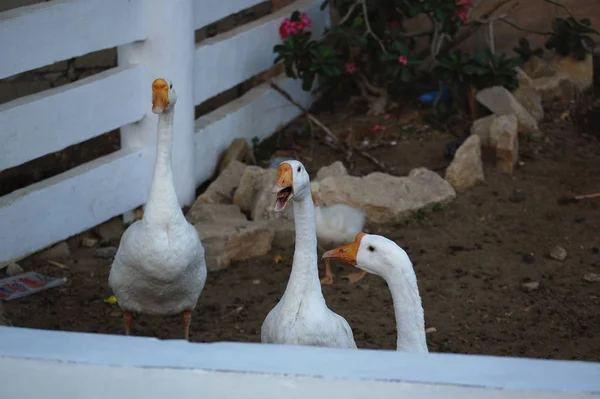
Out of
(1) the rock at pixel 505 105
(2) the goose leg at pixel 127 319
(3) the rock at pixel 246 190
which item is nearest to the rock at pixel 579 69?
(1) the rock at pixel 505 105

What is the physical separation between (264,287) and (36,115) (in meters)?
1.49

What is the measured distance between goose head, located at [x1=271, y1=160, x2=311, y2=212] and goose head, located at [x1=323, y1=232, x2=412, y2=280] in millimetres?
249

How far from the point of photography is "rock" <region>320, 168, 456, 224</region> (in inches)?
228

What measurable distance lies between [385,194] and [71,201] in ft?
6.10

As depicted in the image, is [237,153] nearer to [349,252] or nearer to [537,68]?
[537,68]

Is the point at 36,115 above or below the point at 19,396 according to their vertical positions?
below

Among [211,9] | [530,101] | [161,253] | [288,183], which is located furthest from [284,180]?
[530,101]

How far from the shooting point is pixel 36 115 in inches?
198

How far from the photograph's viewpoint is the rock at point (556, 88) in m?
7.94

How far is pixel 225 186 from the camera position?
6.21 meters

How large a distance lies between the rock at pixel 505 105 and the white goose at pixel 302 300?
3.88 metres

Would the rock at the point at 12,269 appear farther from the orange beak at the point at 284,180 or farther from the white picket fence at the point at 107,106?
the orange beak at the point at 284,180

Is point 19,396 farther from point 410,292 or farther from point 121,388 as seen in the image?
point 410,292

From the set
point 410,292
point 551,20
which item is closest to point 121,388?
point 410,292
